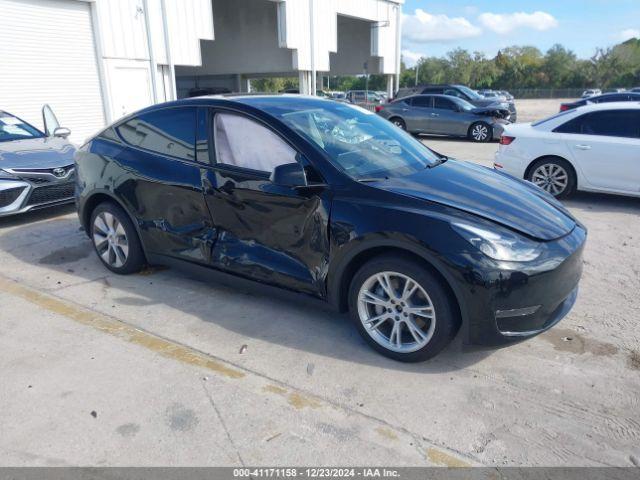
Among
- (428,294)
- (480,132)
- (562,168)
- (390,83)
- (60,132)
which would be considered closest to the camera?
(428,294)

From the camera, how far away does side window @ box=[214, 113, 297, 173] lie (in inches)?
142

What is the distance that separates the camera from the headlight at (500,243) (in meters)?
2.89

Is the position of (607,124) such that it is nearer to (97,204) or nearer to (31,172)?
(97,204)

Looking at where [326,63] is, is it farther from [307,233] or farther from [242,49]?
[307,233]

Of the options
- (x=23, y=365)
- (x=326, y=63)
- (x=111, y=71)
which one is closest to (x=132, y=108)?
(x=111, y=71)

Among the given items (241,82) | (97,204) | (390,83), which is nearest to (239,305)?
(97,204)

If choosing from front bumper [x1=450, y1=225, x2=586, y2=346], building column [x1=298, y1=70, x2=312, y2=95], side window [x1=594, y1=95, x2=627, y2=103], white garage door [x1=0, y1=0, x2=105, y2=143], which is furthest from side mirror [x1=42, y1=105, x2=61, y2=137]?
side window [x1=594, y1=95, x2=627, y2=103]

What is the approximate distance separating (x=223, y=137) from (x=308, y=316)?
5.09 ft

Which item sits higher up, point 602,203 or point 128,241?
point 128,241

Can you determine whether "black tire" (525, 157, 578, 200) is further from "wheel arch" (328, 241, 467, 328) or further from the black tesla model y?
"wheel arch" (328, 241, 467, 328)

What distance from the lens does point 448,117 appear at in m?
16.5

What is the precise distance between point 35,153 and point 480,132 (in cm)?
1296

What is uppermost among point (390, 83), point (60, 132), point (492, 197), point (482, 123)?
point (390, 83)

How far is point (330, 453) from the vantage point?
8.20ft
